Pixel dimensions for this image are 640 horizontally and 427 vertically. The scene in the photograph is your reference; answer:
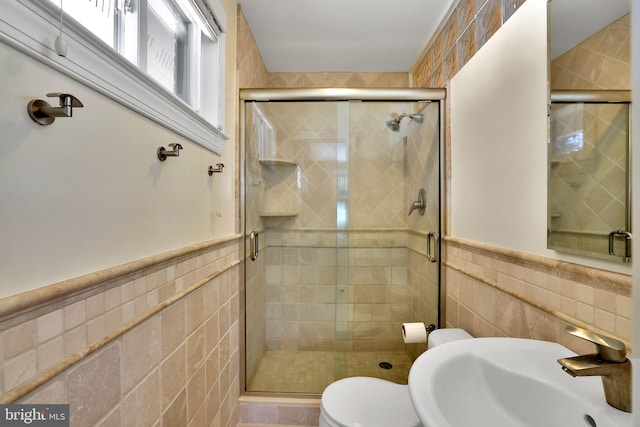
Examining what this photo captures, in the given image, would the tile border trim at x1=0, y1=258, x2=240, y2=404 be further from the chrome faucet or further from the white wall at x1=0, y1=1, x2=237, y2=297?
the chrome faucet

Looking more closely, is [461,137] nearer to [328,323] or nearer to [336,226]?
[336,226]

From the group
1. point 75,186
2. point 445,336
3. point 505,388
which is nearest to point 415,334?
point 445,336

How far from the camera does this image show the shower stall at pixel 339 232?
6.06 ft

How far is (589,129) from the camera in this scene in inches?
31.8

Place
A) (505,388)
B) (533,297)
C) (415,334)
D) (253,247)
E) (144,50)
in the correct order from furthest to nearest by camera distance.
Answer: (253,247)
(415,334)
(533,297)
(144,50)
(505,388)

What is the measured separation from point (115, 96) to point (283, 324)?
1660 millimetres

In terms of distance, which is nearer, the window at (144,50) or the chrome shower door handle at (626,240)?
the window at (144,50)

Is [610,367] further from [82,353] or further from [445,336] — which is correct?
[82,353]

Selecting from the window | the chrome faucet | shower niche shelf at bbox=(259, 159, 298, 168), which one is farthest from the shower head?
the chrome faucet

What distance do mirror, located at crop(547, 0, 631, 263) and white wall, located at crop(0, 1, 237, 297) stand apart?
117cm

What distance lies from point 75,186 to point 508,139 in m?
1.40

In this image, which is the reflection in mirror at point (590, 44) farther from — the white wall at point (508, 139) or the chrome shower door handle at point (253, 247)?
the chrome shower door handle at point (253, 247)

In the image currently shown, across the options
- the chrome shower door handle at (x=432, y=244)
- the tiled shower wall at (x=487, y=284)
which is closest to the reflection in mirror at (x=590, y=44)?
the tiled shower wall at (x=487, y=284)

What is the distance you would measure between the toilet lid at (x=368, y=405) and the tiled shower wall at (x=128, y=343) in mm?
552
